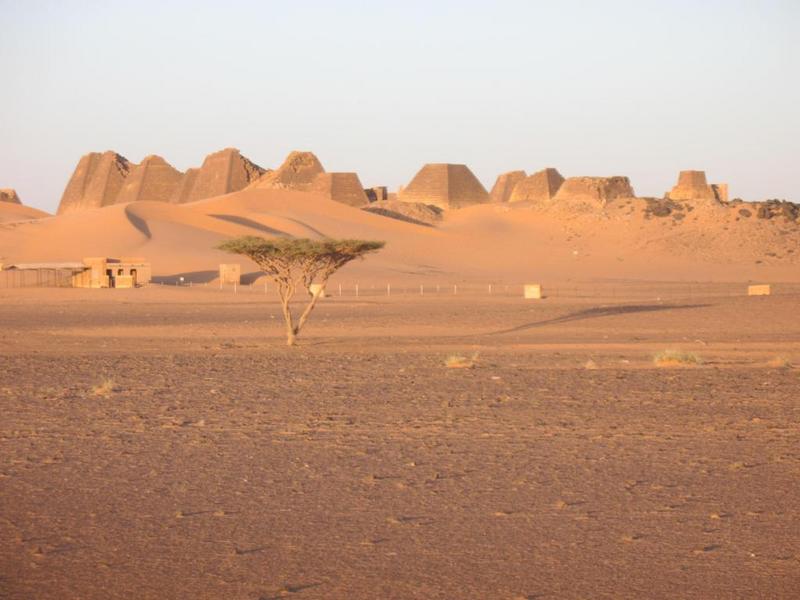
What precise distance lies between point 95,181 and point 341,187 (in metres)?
49.6

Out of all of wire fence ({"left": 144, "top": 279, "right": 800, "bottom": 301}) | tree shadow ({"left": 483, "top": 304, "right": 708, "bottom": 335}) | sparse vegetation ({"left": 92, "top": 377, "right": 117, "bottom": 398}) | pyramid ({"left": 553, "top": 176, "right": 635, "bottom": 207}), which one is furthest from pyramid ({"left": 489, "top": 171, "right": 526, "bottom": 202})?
sparse vegetation ({"left": 92, "top": 377, "right": 117, "bottom": 398})

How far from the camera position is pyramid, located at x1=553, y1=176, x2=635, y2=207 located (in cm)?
10462

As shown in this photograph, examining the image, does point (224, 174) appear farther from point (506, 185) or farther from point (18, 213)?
point (506, 185)

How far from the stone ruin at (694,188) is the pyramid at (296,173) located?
39648 millimetres

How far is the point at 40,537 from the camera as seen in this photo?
7871 millimetres

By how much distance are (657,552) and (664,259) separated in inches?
3018

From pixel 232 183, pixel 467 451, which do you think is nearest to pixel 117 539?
pixel 467 451

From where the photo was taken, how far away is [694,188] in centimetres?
13525

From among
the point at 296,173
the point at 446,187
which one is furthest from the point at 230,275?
the point at 446,187

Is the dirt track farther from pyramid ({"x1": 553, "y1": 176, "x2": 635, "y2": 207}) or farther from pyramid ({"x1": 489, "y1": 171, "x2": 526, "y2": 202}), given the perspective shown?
pyramid ({"x1": 489, "y1": 171, "x2": 526, "y2": 202})

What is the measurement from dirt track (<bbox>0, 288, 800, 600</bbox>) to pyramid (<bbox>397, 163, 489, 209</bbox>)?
116783 mm

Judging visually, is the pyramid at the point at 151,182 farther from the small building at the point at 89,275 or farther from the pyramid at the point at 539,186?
the small building at the point at 89,275

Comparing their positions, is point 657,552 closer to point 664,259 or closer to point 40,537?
point 40,537

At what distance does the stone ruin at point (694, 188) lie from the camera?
Result: 5276 inches
